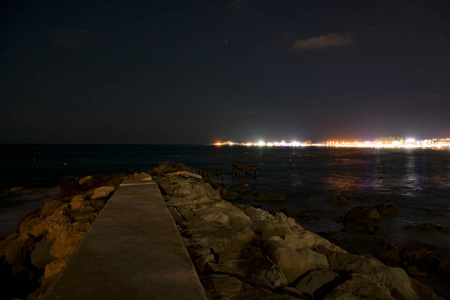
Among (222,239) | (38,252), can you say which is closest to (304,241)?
(222,239)

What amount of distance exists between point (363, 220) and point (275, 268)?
10.3 meters

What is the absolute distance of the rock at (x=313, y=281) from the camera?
4033 mm

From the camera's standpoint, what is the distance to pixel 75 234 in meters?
5.95

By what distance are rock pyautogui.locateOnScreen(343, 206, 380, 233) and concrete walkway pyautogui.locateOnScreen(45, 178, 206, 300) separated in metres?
9.80

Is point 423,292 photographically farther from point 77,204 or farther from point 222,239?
point 77,204

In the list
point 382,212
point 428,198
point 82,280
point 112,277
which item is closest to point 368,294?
point 112,277

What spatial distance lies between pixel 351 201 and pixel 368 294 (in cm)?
1693

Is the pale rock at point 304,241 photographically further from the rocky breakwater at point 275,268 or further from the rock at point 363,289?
the rock at point 363,289

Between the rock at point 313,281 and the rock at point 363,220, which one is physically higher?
the rock at point 313,281

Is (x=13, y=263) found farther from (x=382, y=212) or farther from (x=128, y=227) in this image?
(x=382, y=212)

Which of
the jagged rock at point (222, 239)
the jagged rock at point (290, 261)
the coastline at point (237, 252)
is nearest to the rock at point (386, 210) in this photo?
the coastline at point (237, 252)

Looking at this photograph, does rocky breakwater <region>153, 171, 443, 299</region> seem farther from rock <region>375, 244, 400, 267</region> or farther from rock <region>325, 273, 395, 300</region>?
rock <region>375, 244, 400, 267</region>

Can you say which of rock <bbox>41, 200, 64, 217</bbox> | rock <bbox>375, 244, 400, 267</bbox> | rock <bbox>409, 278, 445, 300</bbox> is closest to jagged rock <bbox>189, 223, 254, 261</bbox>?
rock <bbox>409, 278, 445, 300</bbox>

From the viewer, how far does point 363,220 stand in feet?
41.3
